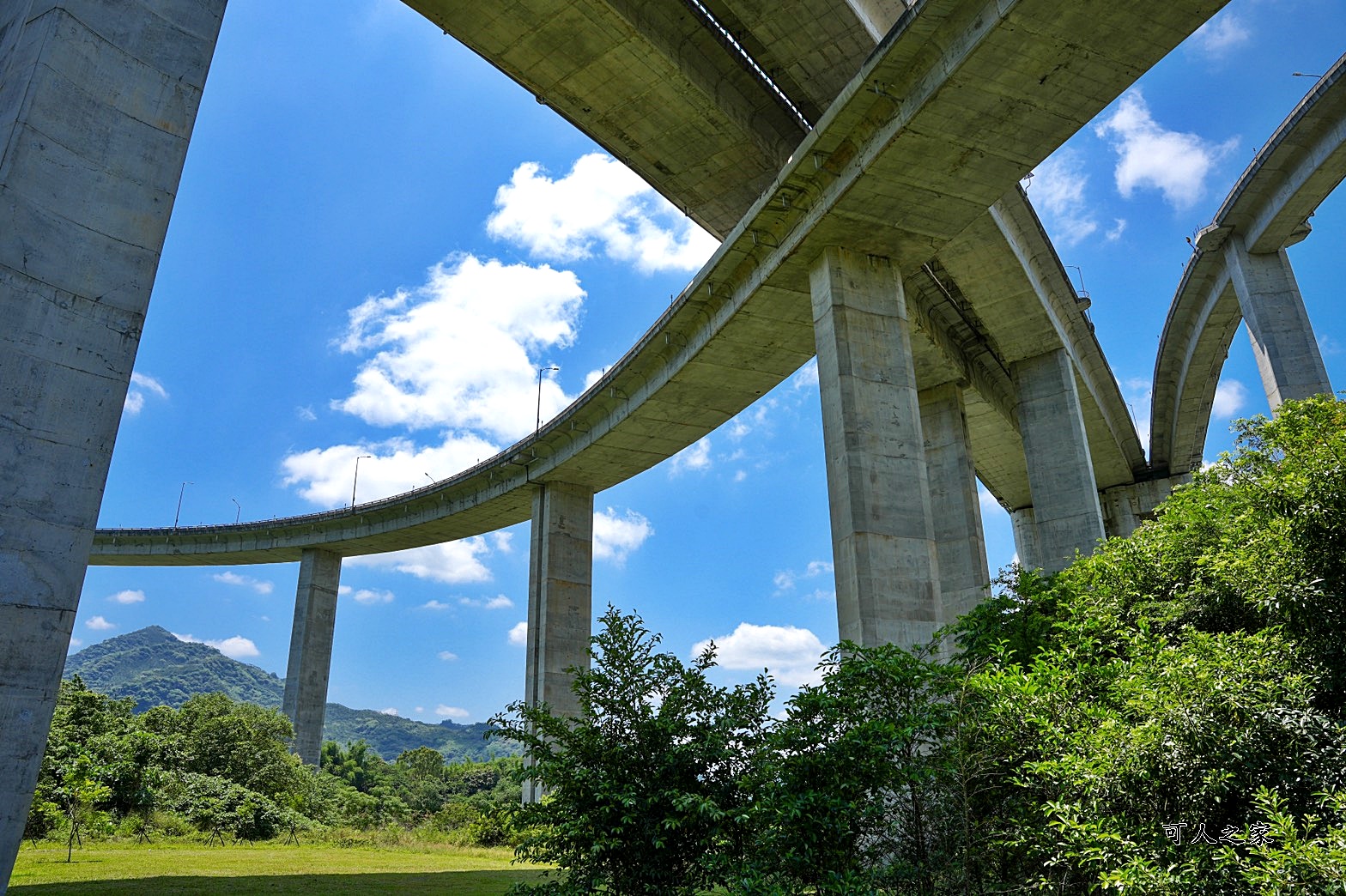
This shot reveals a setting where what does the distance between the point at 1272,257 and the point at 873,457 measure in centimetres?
1955

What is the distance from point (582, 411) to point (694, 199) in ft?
26.6

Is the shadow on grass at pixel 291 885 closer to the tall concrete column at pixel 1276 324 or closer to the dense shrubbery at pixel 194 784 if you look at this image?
the dense shrubbery at pixel 194 784

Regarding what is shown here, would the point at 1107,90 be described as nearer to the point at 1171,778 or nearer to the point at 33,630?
the point at 1171,778

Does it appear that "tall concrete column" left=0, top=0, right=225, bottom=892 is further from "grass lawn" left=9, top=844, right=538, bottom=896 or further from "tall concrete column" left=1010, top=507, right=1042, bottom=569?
"tall concrete column" left=1010, top=507, right=1042, bottom=569

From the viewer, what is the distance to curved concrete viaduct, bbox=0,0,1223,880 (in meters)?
8.03

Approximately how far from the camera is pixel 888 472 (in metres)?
16.9

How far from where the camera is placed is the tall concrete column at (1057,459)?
23.7 meters

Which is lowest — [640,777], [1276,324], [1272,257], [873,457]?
[640,777]

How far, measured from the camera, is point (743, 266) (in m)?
20.8

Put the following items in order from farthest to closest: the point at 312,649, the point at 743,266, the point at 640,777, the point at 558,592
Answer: the point at 312,649 → the point at 558,592 → the point at 743,266 → the point at 640,777

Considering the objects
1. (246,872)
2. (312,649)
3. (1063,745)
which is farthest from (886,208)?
(312,649)

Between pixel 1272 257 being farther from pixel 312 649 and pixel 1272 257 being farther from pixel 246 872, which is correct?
pixel 312 649

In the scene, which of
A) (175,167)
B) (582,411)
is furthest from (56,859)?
(582,411)

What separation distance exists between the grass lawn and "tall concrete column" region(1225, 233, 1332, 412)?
84.3 ft
